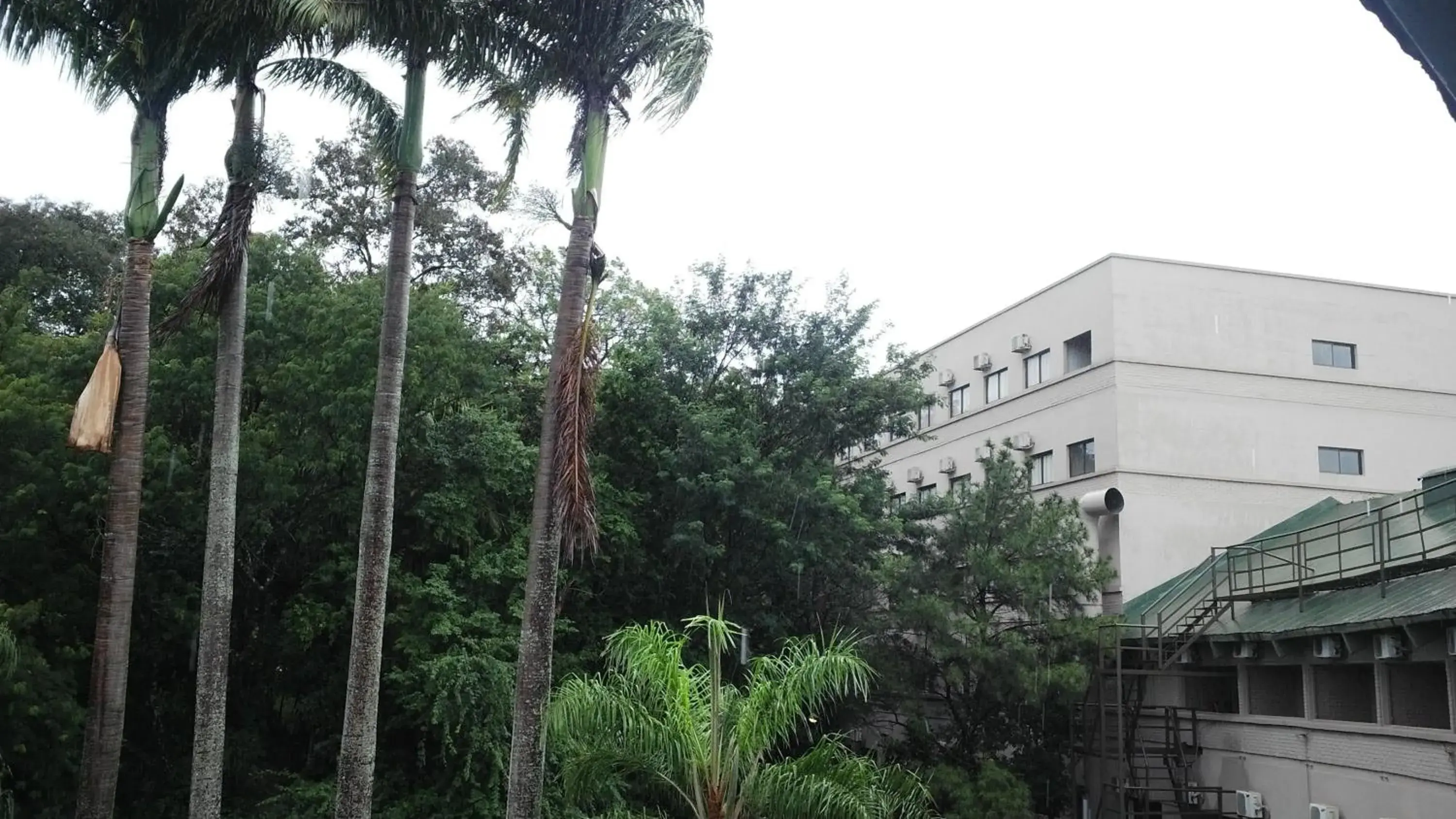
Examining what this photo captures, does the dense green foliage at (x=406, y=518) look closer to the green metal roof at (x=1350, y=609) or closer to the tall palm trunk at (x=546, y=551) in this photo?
the tall palm trunk at (x=546, y=551)

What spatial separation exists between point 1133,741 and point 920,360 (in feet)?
37.4

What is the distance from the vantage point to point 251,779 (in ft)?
73.3

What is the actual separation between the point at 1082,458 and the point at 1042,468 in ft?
5.89

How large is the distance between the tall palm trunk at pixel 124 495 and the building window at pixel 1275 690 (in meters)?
19.9

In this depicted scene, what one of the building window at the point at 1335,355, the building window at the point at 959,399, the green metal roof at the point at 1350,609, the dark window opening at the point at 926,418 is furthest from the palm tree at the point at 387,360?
the dark window opening at the point at 926,418

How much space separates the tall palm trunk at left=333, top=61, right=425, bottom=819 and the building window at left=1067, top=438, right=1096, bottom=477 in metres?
19.2

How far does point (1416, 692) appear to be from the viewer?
20.6 meters

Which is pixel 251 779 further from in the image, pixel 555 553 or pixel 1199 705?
pixel 1199 705

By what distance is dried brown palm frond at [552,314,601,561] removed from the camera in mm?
15336

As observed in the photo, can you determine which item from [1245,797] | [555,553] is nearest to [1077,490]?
[1245,797]

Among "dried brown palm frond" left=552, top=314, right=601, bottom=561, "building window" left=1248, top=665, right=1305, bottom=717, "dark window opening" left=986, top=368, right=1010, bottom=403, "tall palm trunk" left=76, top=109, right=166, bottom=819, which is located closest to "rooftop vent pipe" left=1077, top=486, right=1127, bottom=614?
"building window" left=1248, top=665, right=1305, bottom=717

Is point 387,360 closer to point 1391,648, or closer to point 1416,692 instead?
point 1391,648

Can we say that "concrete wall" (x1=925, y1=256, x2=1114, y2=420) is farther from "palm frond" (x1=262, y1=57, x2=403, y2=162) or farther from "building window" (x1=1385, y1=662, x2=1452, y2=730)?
"palm frond" (x1=262, y1=57, x2=403, y2=162)

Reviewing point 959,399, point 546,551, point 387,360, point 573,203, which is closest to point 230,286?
point 387,360
